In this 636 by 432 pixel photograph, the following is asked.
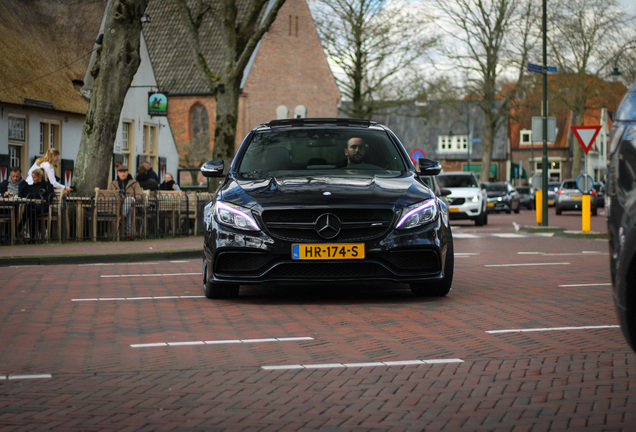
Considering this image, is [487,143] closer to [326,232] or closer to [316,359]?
[326,232]

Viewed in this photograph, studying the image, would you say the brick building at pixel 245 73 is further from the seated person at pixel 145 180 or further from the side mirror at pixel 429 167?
the side mirror at pixel 429 167

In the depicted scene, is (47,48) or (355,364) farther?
(47,48)

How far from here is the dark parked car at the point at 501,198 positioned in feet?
162

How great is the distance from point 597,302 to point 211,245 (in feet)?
12.3

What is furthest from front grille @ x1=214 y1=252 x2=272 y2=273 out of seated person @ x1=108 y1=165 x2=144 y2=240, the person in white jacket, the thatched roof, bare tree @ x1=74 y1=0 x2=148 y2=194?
the thatched roof

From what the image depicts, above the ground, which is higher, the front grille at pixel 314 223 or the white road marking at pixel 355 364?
the front grille at pixel 314 223

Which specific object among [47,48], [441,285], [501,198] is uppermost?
[47,48]

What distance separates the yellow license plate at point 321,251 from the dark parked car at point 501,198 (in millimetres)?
40781

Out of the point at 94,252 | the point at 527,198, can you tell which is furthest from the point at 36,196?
the point at 527,198

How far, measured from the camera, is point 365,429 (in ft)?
15.1

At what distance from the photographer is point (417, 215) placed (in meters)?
9.05

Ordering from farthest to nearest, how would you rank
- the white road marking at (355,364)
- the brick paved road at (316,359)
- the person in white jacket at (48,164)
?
the person in white jacket at (48,164) → the white road marking at (355,364) → the brick paved road at (316,359)

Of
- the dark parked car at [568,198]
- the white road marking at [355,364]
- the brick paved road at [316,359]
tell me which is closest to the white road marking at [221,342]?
the brick paved road at [316,359]

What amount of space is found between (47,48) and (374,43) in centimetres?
2050
